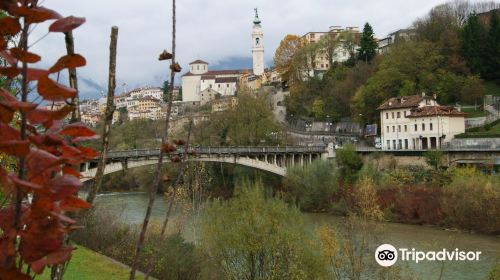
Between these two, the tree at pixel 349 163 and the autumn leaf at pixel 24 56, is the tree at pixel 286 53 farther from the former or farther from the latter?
the autumn leaf at pixel 24 56

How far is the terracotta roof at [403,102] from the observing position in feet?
136

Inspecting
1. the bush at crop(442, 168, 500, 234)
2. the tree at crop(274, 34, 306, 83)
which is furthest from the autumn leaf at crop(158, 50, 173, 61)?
the tree at crop(274, 34, 306, 83)

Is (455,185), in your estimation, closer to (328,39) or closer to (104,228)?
(104,228)

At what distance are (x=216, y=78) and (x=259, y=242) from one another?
99.2 m

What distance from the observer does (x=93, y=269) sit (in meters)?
14.5

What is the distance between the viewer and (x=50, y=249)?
1.12 meters

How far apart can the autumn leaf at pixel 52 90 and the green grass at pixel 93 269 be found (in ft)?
41.7

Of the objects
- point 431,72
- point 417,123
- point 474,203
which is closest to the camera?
point 474,203

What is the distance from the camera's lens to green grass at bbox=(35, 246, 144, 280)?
13688mm

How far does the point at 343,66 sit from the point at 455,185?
127 ft

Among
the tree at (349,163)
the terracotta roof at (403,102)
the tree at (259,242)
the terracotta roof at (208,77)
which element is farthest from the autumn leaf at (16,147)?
the terracotta roof at (208,77)

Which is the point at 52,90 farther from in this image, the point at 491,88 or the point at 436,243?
the point at 491,88

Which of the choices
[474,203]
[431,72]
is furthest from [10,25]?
[431,72]

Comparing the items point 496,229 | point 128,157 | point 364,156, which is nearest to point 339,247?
point 496,229
